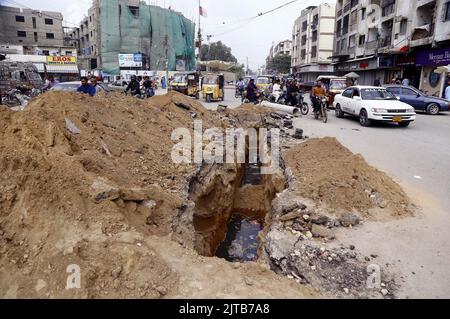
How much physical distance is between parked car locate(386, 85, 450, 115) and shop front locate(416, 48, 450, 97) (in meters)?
4.04

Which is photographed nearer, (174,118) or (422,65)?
(174,118)

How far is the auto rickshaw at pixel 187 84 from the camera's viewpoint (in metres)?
26.8

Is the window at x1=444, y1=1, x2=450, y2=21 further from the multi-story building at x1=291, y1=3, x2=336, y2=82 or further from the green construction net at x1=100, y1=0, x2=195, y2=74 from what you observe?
the green construction net at x1=100, y1=0, x2=195, y2=74

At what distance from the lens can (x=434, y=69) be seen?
76.4ft

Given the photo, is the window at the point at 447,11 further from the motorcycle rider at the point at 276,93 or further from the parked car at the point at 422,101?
the motorcycle rider at the point at 276,93

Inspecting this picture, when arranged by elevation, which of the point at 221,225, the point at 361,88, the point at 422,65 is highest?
the point at 422,65

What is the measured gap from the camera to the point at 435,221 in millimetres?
5070

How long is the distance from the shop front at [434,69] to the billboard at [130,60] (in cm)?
3409

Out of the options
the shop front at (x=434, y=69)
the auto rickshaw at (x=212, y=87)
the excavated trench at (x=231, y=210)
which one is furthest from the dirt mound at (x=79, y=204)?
the shop front at (x=434, y=69)

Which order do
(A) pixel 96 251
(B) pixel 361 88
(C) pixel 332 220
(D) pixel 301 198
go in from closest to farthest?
1. (A) pixel 96 251
2. (C) pixel 332 220
3. (D) pixel 301 198
4. (B) pixel 361 88

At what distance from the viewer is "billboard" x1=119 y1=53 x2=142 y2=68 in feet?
150

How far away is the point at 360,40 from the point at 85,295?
136ft

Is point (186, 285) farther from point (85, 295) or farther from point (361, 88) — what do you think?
point (361, 88)

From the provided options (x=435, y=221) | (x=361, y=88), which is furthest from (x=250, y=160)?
(x=435, y=221)
